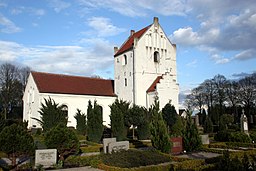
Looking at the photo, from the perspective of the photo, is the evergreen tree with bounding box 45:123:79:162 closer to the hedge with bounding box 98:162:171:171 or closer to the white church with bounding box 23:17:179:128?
the hedge with bounding box 98:162:171:171

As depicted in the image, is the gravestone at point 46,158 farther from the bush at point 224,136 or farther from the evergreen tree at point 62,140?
the bush at point 224,136

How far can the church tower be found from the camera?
34.2 meters

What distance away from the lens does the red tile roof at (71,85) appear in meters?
33.4

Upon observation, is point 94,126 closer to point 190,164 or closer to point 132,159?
point 132,159

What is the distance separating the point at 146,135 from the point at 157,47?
14.4 metres

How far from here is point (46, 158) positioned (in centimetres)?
1284

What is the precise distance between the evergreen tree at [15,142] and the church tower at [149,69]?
2192 centimetres

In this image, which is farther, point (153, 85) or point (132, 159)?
point (153, 85)

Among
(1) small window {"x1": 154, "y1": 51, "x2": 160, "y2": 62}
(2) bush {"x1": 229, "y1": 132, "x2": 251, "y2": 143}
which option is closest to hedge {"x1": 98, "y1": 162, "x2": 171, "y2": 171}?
(2) bush {"x1": 229, "y1": 132, "x2": 251, "y2": 143}

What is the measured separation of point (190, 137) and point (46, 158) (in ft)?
30.7

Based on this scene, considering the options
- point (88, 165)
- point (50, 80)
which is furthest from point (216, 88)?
point (88, 165)

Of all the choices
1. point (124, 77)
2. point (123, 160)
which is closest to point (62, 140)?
point (123, 160)

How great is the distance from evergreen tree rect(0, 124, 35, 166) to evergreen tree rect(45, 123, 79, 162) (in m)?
0.99

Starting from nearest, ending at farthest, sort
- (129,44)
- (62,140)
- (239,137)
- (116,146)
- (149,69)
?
1. (62,140)
2. (116,146)
3. (239,137)
4. (149,69)
5. (129,44)
